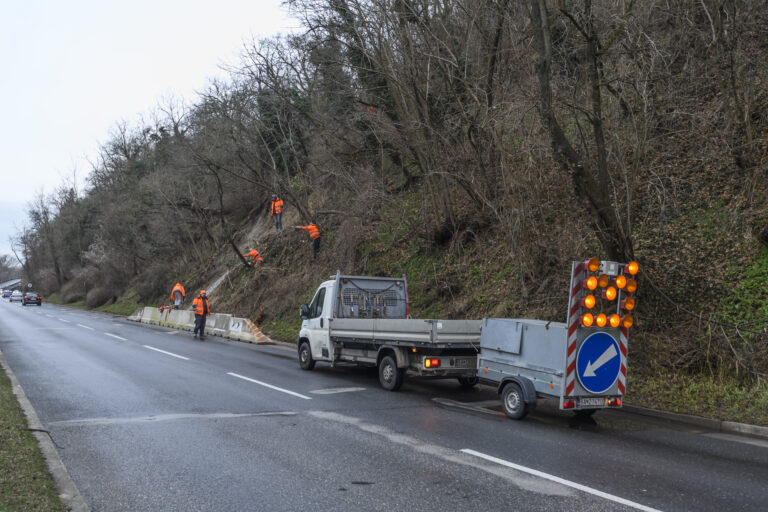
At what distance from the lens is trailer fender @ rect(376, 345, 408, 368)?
35.6ft

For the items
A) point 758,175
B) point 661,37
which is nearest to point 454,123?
point 661,37

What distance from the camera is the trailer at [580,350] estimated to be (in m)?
8.17

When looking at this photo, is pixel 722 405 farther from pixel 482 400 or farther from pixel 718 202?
pixel 718 202

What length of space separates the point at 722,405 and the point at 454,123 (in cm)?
1161

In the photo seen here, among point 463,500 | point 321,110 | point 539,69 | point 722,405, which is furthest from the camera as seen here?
point 321,110

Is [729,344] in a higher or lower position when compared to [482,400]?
higher

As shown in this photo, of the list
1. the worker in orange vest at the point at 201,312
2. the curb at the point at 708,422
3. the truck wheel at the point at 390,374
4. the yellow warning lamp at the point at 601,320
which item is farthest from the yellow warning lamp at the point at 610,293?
the worker in orange vest at the point at 201,312

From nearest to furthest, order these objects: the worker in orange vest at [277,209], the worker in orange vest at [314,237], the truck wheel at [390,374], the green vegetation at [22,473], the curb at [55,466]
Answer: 1. the green vegetation at [22,473]
2. the curb at [55,466]
3. the truck wheel at [390,374]
4. the worker in orange vest at [314,237]
5. the worker in orange vest at [277,209]

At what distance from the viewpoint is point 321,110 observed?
26188 millimetres

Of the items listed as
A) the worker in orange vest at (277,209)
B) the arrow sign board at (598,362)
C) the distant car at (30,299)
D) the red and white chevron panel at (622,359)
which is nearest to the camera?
the arrow sign board at (598,362)

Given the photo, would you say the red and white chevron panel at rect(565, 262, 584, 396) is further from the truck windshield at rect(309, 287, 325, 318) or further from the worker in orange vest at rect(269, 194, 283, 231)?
the worker in orange vest at rect(269, 194, 283, 231)

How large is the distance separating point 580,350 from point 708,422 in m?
2.36

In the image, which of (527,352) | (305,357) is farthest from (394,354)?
(305,357)

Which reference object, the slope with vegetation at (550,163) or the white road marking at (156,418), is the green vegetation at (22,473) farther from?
the slope with vegetation at (550,163)
